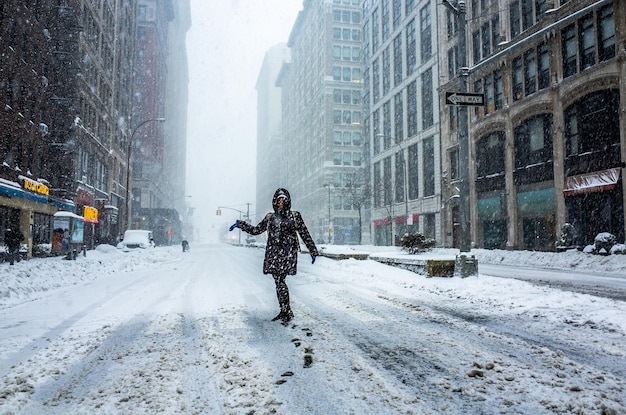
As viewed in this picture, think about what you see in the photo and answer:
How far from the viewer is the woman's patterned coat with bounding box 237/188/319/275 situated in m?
6.02

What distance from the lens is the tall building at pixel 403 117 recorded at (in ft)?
140

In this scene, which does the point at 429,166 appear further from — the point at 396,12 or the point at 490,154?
the point at 396,12

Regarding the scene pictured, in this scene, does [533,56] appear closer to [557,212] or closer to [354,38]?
[557,212]

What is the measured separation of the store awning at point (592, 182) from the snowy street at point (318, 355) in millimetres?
19170

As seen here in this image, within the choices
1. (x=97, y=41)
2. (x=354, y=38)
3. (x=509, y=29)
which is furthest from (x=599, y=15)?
(x=354, y=38)

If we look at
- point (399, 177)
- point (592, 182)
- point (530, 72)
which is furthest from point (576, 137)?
point (399, 177)

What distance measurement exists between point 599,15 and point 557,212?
11.6 meters

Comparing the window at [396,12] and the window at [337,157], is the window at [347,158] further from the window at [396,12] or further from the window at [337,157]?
the window at [396,12]

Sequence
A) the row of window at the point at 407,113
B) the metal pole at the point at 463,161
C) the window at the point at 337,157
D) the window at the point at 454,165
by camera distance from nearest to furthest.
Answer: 1. the metal pole at the point at 463,161
2. the window at the point at 454,165
3. the row of window at the point at 407,113
4. the window at the point at 337,157

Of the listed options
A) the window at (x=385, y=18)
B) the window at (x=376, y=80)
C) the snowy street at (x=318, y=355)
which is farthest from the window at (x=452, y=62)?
the snowy street at (x=318, y=355)

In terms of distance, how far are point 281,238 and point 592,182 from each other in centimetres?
2412

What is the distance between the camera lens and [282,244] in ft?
20.0

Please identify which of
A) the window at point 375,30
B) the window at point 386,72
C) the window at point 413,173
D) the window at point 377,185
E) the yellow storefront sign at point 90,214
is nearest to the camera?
the yellow storefront sign at point 90,214

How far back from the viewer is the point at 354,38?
278 ft
